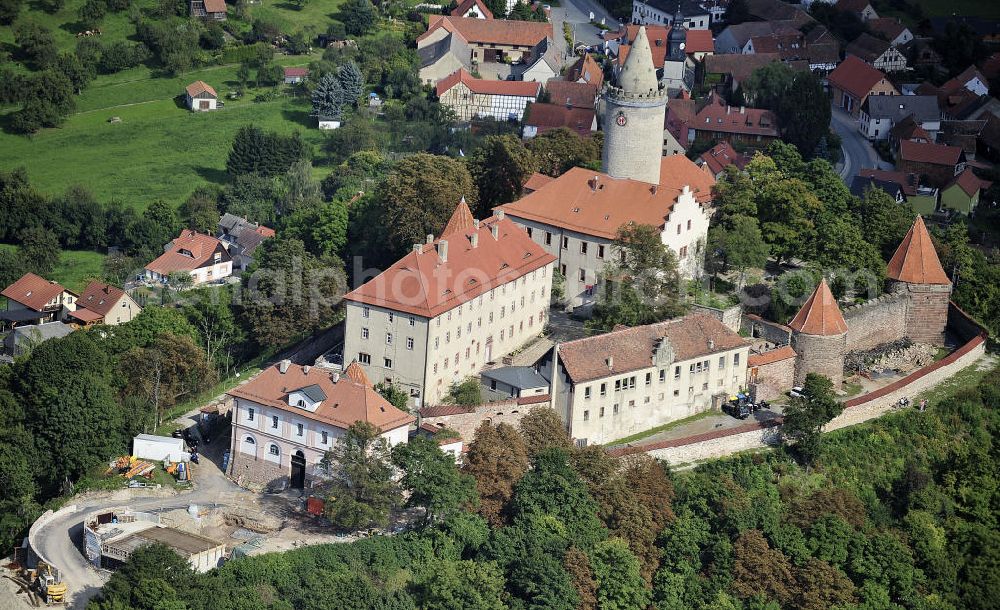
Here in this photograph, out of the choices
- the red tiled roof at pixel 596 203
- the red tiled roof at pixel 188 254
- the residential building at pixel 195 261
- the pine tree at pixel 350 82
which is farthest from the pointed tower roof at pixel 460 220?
the pine tree at pixel 350 82

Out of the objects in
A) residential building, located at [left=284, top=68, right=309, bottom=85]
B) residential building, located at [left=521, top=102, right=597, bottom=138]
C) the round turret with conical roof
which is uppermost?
the round turret with conical roof

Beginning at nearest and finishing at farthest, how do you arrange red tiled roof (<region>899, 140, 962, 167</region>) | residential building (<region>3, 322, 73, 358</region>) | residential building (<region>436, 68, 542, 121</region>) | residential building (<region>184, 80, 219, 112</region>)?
1. residential building (<region>3, 322, 73, 358</region>)
2. red tiled roof (<region>899, 140, 962, 167</region>)
3. residential building (<region>436, 68, 542, 121</region>)
4. residential building (<region>184, 80, 219, 112</region>)

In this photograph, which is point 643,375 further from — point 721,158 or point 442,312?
point 721,158

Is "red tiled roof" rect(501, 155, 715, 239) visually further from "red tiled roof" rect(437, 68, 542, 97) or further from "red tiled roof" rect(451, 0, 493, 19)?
"red tiled roof" rect(451, 0, 493, 19)

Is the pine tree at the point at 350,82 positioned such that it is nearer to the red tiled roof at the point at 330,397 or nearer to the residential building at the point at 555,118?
the residential building at the point at 555,118

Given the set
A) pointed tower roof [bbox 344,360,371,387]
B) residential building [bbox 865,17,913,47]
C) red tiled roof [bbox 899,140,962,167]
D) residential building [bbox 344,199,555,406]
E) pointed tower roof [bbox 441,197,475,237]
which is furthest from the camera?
residential building [bbox 865,17,913,47]

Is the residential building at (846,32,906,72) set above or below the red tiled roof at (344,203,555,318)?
below

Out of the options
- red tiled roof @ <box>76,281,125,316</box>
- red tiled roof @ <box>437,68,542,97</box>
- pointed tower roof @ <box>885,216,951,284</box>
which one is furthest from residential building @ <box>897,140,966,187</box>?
red tiled roof @ <box>76,281,125,316</box>

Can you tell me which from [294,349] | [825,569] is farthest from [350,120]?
[825,569]
